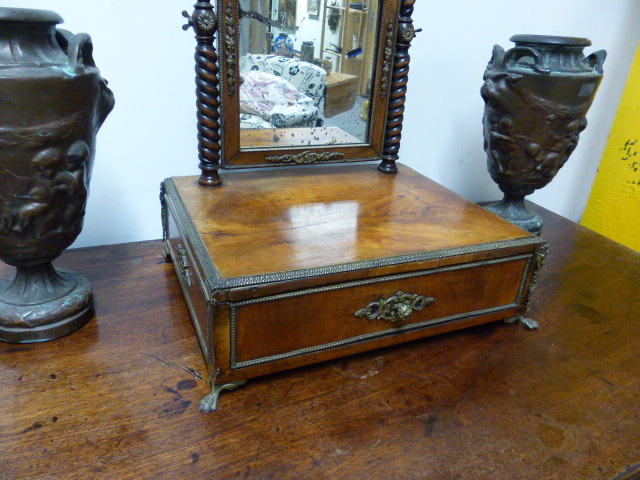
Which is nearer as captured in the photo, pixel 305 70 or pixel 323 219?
pixel 323 219

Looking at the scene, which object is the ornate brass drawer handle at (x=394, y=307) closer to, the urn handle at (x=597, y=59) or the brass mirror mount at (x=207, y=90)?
the brass mirror mount at (x=207, y=90)

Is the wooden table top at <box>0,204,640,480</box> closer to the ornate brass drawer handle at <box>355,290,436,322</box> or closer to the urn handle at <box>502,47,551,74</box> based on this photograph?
the ornate brass drawer handle at <box>355,290,436,322</box>

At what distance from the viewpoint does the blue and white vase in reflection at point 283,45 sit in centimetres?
91

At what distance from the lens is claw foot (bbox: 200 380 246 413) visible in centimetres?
66

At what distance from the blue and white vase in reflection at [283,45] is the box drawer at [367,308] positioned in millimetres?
481

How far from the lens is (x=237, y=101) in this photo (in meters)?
0.93

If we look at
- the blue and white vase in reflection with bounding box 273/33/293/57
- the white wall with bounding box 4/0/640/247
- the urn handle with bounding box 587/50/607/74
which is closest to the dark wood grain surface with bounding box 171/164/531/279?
the white wall with bounding box 4/0/640/247

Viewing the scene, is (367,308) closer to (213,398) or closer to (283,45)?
(213,398)

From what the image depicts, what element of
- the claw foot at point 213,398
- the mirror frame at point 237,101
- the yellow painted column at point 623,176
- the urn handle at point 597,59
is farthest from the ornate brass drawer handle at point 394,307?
the yellow painted column at point 623,176

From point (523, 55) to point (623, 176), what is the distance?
0.81 metres

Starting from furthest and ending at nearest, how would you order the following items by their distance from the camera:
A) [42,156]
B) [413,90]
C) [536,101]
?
1. [413,90]
2. [536,101]
3. [42,156]

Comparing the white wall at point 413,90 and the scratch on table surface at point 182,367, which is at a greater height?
the white wall at point 413,90

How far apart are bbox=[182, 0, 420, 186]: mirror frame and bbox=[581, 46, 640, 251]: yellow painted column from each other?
2.90 feet

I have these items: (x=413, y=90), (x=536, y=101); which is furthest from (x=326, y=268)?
(x=413, y=90)
